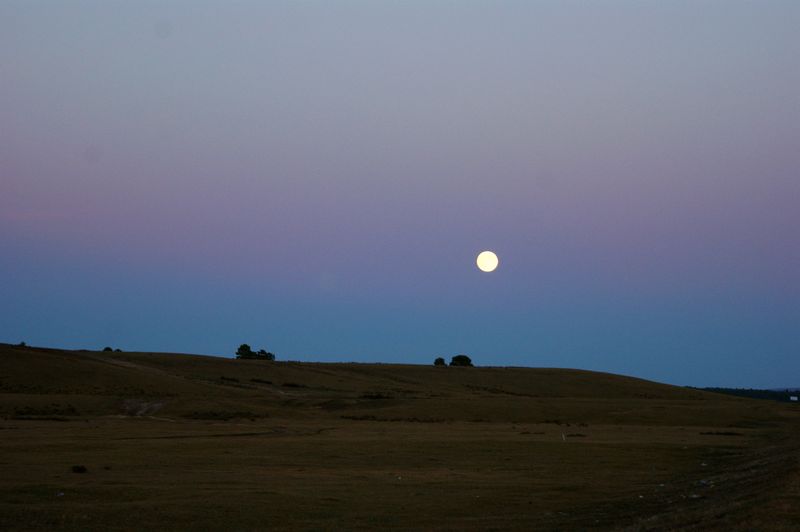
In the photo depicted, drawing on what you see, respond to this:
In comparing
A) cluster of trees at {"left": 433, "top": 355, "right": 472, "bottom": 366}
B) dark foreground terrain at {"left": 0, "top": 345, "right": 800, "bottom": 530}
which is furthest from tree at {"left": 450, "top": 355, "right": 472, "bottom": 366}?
dark foreground terrain at {"left": 0, "top": 345, "right": 800, "bottom": 530}

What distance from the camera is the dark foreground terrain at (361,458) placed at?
21828mm

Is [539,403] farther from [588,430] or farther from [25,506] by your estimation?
[25,506]

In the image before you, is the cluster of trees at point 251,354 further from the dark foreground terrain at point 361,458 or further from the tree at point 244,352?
the dark foreground terrain at point 361,458

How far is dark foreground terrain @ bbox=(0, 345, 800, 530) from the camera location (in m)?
21.8

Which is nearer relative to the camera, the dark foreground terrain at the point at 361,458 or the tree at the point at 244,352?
the dark foreground terrain at the point at 361,458

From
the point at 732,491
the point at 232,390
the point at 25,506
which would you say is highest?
the point at 232,390

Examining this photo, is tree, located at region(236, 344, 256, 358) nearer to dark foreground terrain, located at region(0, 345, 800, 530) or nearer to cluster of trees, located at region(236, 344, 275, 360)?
cluster of trees, located at region(236, 344, 275, 360)

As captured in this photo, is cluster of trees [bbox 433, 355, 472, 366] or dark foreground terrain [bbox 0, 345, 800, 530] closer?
dark foreground terrain [bbox 0, 345, 800, 530]

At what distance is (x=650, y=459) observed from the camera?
37719 millimetres

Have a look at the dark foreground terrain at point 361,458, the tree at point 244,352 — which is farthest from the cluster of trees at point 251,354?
the dark foreground terrain at point 361,458

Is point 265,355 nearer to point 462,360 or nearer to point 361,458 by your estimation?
point 462,360

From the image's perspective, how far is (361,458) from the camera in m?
36.4

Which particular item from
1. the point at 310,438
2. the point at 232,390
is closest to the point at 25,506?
the point at 310,438

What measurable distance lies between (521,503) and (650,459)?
1482 centimetres
